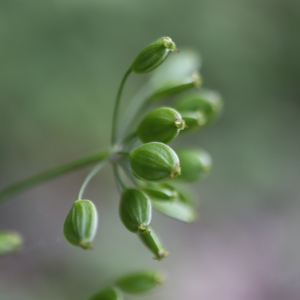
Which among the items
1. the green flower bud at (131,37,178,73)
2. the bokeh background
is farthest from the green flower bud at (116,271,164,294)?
the bokeh background

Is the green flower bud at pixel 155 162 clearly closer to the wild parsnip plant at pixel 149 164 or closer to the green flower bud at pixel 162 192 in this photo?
the wild parsnip plant at pixel 149 164

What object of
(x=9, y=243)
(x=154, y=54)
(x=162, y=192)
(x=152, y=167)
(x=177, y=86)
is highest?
(x=154, y=54)

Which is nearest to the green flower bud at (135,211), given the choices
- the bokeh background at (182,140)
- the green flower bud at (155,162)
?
the green flower bud at (155,162)

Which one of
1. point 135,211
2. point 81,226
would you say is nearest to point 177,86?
point 135,211

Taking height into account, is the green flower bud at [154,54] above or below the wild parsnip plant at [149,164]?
above

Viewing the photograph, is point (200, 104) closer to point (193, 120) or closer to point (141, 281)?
point (193, 120)

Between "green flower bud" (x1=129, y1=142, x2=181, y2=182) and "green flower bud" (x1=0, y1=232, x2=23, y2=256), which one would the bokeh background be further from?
"green flower bud" (x1=129, y1=142, x2=181, y2=182)

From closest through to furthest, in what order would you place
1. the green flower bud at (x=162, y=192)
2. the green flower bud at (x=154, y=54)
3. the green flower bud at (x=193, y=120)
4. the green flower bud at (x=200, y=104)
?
the green flower bud at (x=154, y=54) < the green flower bud at (x=162, y=192) < the green flower bud at (x=193, y=120) < the green flower bud at (x=200, y=104)
